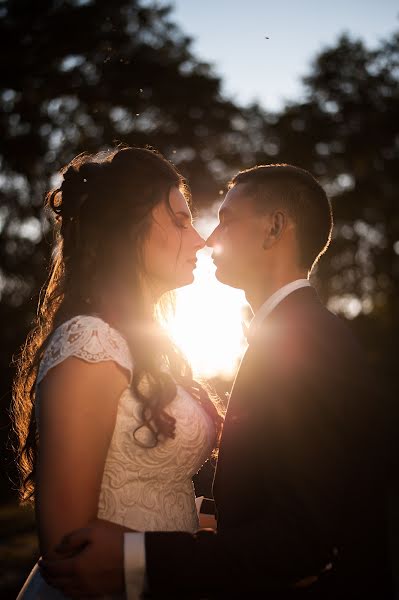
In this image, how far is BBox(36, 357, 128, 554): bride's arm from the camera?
2518mm

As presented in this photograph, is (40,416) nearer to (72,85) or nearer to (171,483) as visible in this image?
(171,483)

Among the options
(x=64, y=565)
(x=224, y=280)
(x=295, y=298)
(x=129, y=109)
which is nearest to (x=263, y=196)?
(x=224, y=280)

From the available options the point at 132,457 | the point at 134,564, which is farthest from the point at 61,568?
the point at 132,457

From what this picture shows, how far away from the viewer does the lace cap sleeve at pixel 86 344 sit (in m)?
2.73

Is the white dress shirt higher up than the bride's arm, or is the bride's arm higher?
the bride's arm

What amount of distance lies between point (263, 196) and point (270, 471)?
1651mm

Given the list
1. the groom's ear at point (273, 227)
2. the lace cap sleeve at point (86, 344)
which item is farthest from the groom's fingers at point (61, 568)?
the groom's ear at point (273, 227)

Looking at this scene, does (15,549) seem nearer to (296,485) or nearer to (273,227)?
(273,227)

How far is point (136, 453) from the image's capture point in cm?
299

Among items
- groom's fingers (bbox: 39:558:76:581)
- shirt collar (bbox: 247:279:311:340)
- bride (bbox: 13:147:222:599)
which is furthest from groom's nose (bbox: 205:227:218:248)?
groom's fingers (bbox: 39:558:76:581)

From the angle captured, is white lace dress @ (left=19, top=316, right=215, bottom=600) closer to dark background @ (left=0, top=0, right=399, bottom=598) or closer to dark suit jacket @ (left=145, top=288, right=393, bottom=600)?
dark suit jacket @ (left=145, top=288, right=393, bottom=600)

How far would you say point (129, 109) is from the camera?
21109 mm

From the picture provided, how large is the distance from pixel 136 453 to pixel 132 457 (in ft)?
0.08

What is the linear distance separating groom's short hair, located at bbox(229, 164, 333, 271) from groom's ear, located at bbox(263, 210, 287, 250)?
0.05 metres
